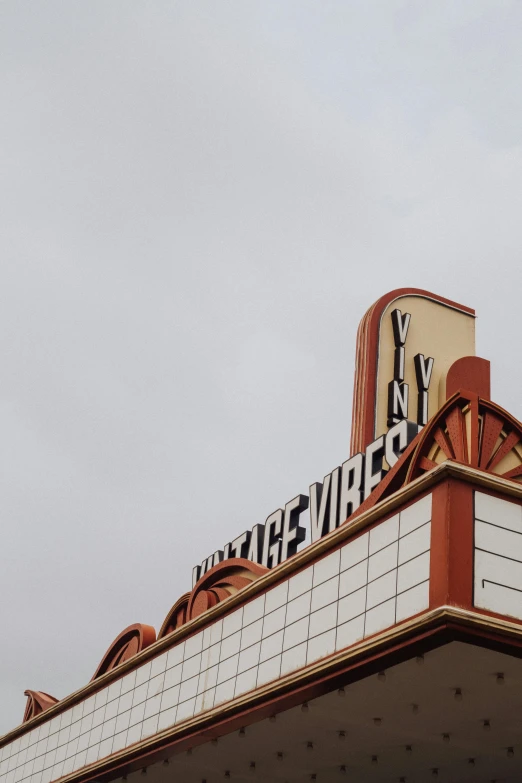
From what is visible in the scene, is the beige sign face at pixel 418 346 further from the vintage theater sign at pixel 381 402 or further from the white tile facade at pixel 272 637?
the white tile facade at pixel 272 637

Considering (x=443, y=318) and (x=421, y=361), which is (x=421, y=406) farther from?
(x=443, y=318)

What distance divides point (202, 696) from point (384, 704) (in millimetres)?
3339

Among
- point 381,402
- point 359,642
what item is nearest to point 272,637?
point 359,642

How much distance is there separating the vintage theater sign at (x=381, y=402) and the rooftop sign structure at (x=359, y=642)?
0.06m

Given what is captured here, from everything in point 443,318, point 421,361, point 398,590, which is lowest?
point 398,590

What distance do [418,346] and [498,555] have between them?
11317mm

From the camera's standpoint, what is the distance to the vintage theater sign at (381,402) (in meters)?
Result: 16.5

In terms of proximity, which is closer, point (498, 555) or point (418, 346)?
point (498, 555)

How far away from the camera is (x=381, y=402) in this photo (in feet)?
65.7

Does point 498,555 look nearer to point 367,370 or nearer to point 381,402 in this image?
point 381,402

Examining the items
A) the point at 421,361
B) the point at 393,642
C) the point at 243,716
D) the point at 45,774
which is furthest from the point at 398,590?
the point at 45,774

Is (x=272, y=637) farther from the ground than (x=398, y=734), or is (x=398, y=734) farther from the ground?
(x=272, y=637)

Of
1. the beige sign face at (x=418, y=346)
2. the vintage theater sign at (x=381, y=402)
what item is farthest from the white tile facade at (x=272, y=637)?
the beige sign face at (x=418, y=346)

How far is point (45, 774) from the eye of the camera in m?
20.0
